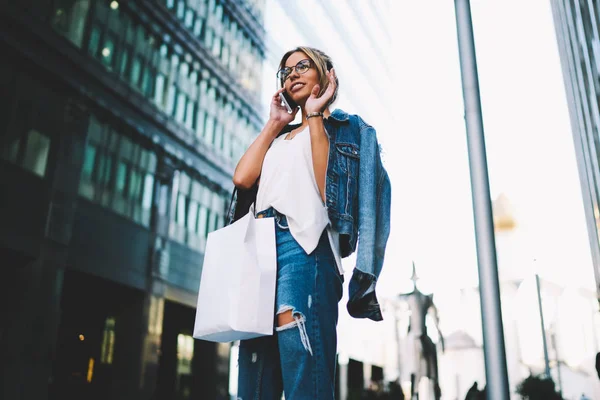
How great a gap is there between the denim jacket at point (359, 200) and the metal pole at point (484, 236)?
0.89 meters

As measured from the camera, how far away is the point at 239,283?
4.00 feet

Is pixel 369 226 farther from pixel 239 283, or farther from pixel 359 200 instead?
pixel 239 283

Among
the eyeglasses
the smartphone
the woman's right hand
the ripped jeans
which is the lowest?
the ripped jeans

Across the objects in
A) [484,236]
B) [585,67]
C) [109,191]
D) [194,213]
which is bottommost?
[484,236]

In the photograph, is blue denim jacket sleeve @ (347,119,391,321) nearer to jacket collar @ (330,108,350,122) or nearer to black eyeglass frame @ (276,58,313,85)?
jacket collar @ (330,108,350,122)

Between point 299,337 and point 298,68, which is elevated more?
point 298,68

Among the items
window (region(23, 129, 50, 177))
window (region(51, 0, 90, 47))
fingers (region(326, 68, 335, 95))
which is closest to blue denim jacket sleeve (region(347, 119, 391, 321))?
fingers (region(326, 68, 335, 95))

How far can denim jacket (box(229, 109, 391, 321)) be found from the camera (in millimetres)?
1269

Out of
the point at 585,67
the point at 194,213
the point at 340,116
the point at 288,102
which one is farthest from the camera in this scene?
the point at 194,213

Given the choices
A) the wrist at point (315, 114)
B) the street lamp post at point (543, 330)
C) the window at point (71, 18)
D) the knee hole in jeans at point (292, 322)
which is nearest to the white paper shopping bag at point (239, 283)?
the knee hole in jeans at point (292, 322)

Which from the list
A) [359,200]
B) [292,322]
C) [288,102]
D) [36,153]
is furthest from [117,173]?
[292,322]

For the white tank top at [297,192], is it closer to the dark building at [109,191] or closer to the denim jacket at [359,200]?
the denim jacket at [359,200]

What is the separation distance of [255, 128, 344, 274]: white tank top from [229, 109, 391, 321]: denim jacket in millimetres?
39

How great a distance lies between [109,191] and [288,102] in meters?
8.36
